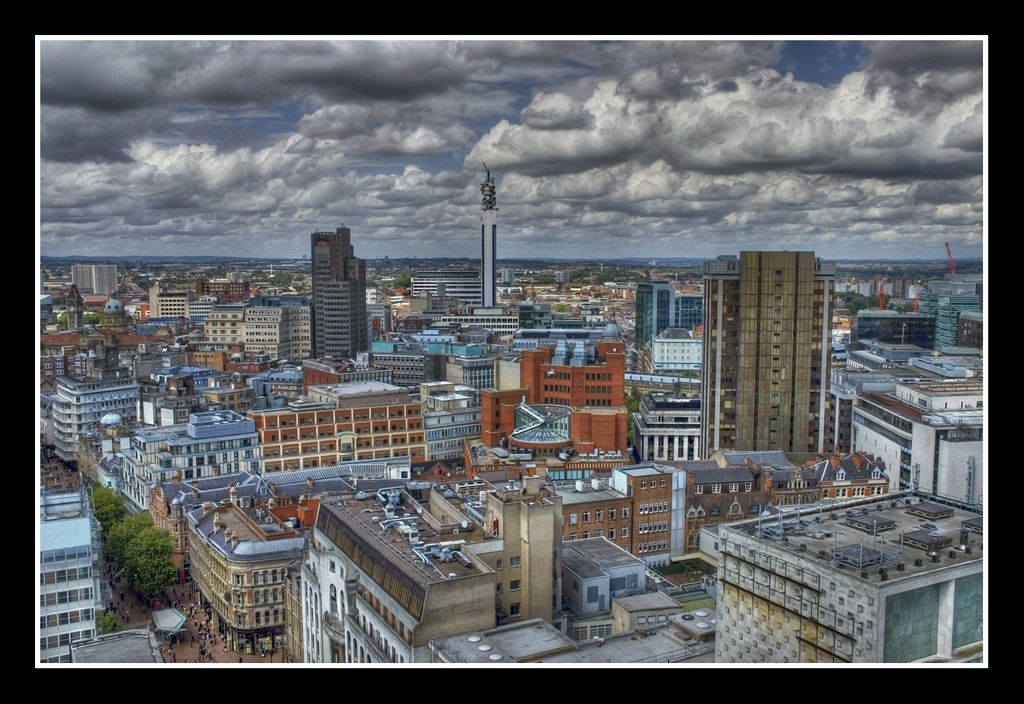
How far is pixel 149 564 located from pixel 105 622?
164 centimetres

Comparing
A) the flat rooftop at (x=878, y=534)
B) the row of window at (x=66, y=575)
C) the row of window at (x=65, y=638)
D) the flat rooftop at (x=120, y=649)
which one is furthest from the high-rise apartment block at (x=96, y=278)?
the flat rooftop at (x=878, y=534)

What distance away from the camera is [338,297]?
31531mm

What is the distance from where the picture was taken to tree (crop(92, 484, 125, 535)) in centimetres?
1302

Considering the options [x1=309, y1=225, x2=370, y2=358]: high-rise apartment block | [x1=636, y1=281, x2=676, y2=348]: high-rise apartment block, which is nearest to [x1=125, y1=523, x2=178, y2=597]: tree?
[x1=309, y1=225, x2=370, y2=358]: high-rise apartment block

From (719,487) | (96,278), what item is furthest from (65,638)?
(96,278)

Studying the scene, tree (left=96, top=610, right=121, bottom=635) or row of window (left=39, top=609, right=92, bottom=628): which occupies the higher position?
row of window (left=39, top=609, right=92, bottom=628)

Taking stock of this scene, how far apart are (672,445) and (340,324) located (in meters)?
16.0

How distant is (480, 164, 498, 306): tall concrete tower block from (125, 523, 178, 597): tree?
27.8m

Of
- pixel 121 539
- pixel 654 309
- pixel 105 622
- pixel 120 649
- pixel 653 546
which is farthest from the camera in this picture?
pixel 654 309

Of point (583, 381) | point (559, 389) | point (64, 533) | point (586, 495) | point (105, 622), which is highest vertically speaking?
point (583, 381)

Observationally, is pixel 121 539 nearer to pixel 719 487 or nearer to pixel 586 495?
pixel 586 495

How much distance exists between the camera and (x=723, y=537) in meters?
7.50

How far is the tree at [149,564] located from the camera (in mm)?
11562

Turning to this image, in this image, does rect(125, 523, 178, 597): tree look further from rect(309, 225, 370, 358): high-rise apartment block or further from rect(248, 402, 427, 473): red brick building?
rect(309, 225, 370, 358): high-rise apartment block
